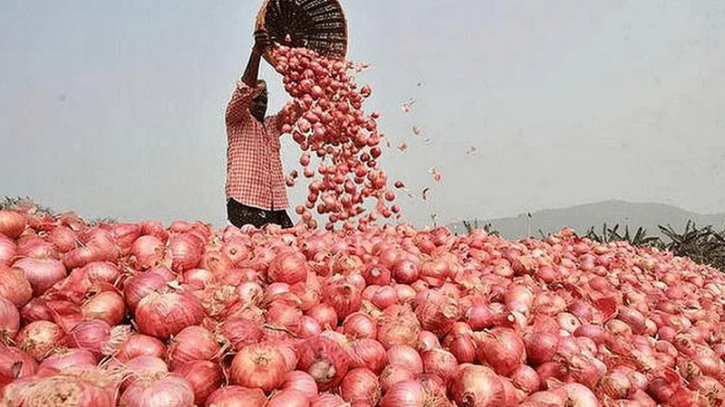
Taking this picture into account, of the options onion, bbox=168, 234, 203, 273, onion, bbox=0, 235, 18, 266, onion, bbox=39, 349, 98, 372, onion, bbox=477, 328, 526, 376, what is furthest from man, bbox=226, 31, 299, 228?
onion, bbox=39, 349, 98, 372

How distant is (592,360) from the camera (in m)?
2.26

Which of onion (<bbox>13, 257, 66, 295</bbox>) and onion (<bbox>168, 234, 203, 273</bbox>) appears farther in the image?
onion (<bbox>168, 234, 203, 273</bbox>)

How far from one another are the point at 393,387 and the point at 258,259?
3.72 ft

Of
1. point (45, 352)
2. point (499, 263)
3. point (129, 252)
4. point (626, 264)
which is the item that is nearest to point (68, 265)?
point (129, 252)

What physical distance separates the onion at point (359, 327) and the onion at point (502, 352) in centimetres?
41

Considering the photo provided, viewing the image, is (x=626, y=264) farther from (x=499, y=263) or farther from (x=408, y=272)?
(x=408, y=272)

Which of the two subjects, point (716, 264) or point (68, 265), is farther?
point (716, 264)

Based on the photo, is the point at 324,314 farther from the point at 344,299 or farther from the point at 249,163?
the point at 249,163

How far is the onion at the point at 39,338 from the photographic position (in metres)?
1.75

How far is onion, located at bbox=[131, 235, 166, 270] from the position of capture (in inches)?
96.0

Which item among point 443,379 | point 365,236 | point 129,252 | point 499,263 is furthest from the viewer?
point 365,236

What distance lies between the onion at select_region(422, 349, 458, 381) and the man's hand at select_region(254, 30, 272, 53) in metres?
4.11

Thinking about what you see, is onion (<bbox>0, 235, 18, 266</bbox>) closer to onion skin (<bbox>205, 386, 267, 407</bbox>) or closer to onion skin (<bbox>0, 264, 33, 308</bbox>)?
onion skin (<bbox>0, 264, 33, 308</bbox>)

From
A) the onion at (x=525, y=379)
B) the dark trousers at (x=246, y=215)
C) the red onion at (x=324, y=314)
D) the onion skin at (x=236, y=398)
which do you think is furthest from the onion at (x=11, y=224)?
the dark trousers at (x=246, y=215)
